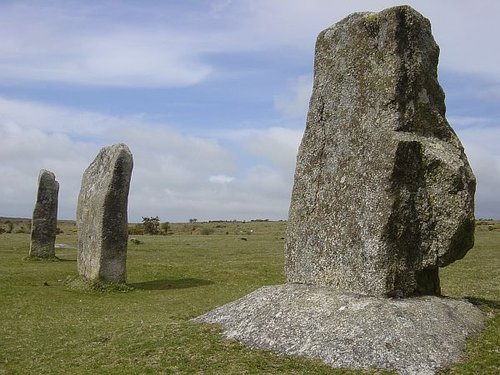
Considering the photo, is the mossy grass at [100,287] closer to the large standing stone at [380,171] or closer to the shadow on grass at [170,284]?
the shadow on grass at [170,284]

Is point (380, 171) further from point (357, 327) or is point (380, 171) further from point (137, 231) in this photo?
point (137, 231)

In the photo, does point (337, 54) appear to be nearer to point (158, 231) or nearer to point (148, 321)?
point (148, 321)

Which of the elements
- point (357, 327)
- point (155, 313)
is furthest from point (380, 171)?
point (155, 313)

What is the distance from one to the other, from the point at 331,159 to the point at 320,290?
3.23 meters

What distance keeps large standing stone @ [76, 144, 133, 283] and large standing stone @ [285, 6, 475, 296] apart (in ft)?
38.6

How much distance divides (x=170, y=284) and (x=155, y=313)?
8008 millimetres

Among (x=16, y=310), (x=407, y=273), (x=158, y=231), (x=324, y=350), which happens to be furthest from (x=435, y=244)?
(x=158, y=231)

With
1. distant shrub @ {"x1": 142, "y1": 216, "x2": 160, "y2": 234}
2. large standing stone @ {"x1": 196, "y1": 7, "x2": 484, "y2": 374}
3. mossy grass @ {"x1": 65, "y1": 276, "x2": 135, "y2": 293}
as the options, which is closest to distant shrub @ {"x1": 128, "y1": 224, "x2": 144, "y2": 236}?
distant shrub @ {"x1": 142, "y1": 216, "x2": 160, "y2": 234}

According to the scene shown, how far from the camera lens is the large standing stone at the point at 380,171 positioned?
1398 centimetres

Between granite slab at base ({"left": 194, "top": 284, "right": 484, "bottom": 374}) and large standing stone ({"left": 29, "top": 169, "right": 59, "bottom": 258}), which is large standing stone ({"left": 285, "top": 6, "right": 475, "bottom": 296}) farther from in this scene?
large standing stone ({"left": 29, "top": 169, "right": 59, "bottom": 258})

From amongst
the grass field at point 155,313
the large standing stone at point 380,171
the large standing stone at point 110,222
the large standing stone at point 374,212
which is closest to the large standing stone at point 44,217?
the grass field at point 155,313

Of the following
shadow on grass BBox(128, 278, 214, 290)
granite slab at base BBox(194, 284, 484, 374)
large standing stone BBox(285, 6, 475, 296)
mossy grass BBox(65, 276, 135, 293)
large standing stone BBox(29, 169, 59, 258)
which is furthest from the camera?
large standing stone BBox(29, 169, 59, 258)

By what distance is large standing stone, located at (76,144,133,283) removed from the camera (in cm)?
2591

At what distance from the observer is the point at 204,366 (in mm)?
12156
